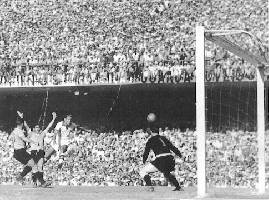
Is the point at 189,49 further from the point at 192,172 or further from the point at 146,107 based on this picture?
the point at 192,172

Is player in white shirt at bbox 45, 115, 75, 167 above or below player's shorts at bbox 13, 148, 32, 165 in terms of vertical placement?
above

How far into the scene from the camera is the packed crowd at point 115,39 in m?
19.8

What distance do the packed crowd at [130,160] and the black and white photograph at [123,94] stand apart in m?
0.03

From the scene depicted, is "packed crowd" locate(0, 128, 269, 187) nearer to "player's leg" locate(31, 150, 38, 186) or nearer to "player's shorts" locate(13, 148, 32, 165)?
"player's shorts" locate(13, 148, 32, 165)

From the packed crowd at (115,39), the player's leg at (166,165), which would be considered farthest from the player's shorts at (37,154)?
the player's leg at (166,165)

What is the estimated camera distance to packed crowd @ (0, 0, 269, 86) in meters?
19.8

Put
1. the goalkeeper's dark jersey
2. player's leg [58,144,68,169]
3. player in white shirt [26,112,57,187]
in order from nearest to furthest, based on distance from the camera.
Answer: the goalkeeper's dark jersey
player in white shirt [26,112,57,187]
player's leg [58,144,68,169]

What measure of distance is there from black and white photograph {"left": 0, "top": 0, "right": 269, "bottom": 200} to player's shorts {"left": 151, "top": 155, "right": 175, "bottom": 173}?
2.38 m

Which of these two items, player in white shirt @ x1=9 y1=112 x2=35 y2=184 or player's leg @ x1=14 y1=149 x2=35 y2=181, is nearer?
player in white shirt @ x1=9 y1=112 x2=35 y2=184

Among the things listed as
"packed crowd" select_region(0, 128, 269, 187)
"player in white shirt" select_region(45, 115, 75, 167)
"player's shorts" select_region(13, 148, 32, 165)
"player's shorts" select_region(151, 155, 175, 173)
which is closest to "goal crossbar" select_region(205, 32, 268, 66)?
"player's shorts" select_region(151, 155, 175, 173)

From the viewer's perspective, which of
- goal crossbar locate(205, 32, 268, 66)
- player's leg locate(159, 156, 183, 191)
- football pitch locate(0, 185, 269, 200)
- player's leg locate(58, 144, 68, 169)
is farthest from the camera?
player's leg locate(58, 144, 68, 169)

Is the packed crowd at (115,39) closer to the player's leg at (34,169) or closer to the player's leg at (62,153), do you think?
the player's leg at (62,153)

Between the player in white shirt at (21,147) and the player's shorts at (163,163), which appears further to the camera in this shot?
the player in white shirt at (21,147)

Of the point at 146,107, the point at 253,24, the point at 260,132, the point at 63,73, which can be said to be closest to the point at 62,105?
the point at 63,73
